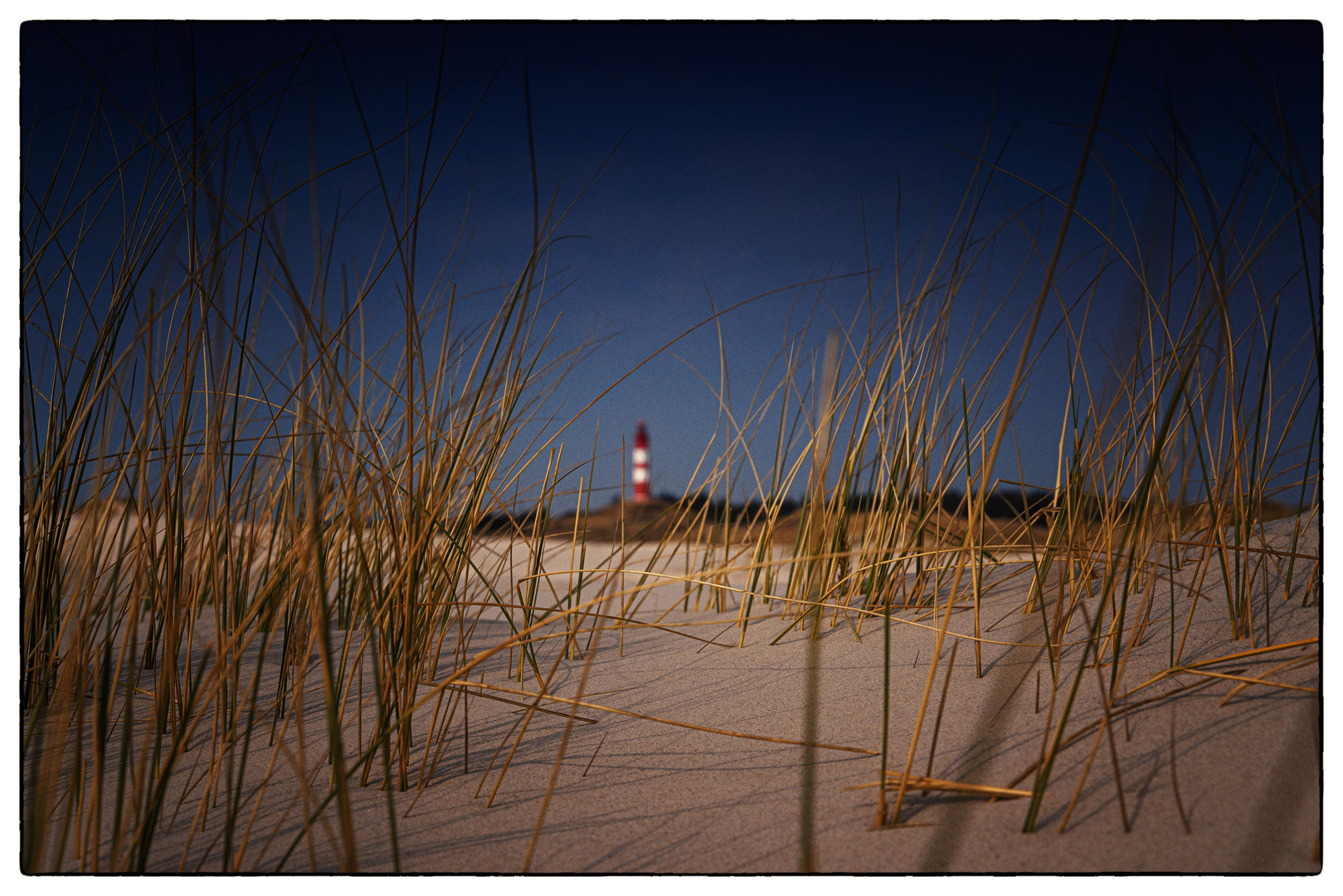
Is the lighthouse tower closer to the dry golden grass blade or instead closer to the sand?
the sand

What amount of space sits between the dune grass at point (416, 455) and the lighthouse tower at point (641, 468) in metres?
0.23

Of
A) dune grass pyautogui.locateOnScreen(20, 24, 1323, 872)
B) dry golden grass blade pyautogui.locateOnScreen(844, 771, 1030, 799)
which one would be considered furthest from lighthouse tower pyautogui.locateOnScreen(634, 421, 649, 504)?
dry golden grass blade pyautogui.locateOnScreen(844, 771, 1030, 799)

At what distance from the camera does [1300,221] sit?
Result: 1091 mm

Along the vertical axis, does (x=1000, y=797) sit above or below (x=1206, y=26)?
below

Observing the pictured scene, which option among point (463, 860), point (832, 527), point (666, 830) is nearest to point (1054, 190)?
point (832, 527)

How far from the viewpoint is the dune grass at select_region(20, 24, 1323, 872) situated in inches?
32.0

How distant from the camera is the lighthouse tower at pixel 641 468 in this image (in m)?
1.76

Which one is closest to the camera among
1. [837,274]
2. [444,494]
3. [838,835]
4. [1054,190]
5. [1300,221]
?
[838,835]

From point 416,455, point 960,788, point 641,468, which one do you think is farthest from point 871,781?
point 641,468

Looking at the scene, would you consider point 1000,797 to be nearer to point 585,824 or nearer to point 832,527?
point 585,824

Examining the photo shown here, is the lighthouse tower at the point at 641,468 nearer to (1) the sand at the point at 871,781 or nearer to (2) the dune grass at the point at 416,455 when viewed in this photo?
(2) the dune grass at the point at 416,455

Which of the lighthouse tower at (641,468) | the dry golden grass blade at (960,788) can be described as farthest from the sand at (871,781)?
the lighthouse tower at (641,468)

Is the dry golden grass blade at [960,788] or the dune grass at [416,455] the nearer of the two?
the dry golden grass blade at [960,788]

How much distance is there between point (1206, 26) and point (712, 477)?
1.17 metres
